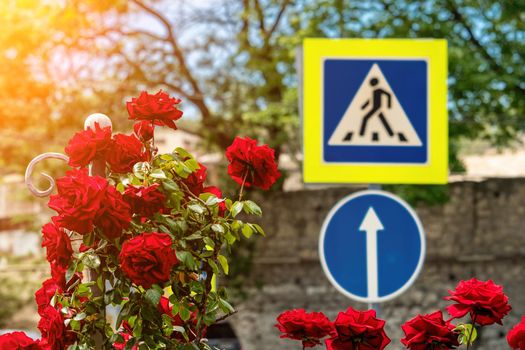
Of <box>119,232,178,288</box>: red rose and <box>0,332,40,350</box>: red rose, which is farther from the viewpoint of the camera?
<box>0,332,40,350</box>: red rose

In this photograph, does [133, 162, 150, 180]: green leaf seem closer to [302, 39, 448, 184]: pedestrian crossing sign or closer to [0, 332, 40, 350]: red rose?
[0, 332, 40, 350]: red rose

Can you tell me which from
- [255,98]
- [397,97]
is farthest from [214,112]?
[397,97]

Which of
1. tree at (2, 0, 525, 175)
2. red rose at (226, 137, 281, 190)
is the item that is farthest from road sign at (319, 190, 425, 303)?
A: tree at (2, 0, 525, 175)

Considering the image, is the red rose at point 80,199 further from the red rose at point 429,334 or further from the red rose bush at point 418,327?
the red rose at point 429,334

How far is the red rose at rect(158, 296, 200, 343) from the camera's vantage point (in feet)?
9.83

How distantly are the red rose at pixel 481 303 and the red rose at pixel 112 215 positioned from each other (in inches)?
41.8

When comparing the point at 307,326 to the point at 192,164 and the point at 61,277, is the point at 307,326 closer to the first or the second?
the point at 192,164

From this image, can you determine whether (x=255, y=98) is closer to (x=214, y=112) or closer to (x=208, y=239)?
(x=214, y=112)

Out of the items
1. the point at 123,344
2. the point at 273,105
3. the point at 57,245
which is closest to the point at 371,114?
the point at 123,344

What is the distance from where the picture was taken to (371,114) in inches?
191

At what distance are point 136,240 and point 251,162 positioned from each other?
589 mm

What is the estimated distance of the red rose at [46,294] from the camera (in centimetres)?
298

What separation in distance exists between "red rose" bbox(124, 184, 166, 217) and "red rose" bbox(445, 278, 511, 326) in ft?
3.20

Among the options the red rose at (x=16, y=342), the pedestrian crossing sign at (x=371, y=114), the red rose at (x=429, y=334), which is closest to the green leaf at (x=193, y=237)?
the red rose at (x=16, y=342)
